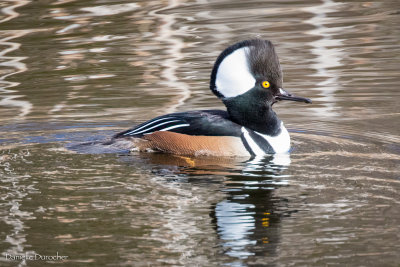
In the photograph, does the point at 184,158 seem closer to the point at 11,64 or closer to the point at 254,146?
the point at 254,146

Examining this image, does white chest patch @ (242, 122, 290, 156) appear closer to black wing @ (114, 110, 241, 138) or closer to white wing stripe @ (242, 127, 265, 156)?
white wing stripe @ (242, 127, 265, 156)

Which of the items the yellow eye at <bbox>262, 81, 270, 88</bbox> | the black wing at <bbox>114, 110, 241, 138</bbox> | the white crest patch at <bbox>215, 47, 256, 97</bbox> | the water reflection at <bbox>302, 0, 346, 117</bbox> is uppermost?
the white crest patch at <bbox>215, 47, 256, 97</bbox>

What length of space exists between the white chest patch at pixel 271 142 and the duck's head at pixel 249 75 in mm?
328

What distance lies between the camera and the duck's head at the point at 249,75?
7824 millimetres

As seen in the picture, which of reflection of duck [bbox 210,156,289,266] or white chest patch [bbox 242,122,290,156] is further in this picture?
white chest patch [bbox 242,122,290,156]

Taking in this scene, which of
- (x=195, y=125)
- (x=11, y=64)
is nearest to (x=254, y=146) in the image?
(x=195, y=125)

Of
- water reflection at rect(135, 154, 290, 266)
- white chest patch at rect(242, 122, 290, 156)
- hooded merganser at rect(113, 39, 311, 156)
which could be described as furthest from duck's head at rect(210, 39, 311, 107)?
water reflection at rect(135, 154, 290, 266)

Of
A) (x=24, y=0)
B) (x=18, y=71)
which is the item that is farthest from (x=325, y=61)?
(x=24, y=0)

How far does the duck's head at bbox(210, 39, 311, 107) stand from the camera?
7824mm

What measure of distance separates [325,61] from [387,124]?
3620 mm

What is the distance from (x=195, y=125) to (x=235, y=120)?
0.42 meters

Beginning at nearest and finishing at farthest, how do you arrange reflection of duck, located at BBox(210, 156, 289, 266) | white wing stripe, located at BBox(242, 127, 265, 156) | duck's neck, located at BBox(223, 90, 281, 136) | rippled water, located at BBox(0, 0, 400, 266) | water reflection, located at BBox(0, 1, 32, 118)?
reflection of duck, located at BBox(210, 156, 289, 266), rippled water, located at BBox(0, 0, 400, 266), white wing stripe, located at BBox(242, 127, 265, 156), duck's neck, located at BBox(223, 90, 281, 136), water reflection, located at BBox(0, 1, 32, 118)

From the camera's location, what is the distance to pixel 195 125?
8.12 metres

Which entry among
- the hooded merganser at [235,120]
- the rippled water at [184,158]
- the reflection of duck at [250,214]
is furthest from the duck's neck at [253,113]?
the reflection of duck at [250,214]
